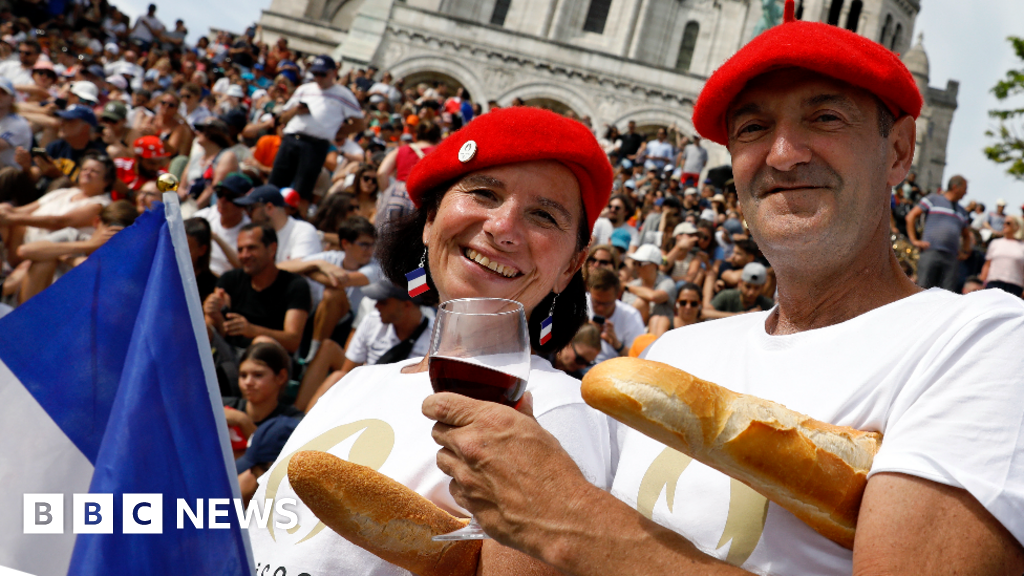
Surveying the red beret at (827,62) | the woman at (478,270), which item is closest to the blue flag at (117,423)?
the woman at (478,270)

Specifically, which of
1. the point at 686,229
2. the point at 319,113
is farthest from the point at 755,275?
the point at 319,113

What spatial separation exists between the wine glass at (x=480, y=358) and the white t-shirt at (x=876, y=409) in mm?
405

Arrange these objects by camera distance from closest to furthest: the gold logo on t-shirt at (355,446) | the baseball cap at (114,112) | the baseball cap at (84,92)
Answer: the gold logo on t-shirt at (355,446) → the baseball cap at (84,92) → the baseball cap at (114,112)

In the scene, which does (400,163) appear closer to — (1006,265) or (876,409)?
(1006,265)

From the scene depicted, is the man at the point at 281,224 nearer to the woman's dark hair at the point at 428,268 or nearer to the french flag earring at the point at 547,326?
the woman's dark hair at the point at 428,268

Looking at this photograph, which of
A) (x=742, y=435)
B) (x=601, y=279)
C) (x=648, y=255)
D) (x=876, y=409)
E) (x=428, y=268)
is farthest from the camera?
(x=648, y=255)

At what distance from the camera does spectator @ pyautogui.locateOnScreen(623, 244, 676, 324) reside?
8.05m

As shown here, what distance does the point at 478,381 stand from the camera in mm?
1474

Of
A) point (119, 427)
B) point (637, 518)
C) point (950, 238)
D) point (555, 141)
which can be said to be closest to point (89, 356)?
point (119, 427)

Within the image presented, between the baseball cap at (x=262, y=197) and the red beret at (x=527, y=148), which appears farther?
the baseball cap at (x=262, y=197)

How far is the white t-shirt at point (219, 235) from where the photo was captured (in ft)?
23.4

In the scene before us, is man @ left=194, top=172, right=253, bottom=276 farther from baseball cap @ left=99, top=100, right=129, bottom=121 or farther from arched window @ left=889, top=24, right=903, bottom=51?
arched window @ left=889, top=24, right=903, bottom=51

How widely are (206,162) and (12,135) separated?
264 cm

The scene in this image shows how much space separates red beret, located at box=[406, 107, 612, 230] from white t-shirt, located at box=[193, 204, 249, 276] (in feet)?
16.2
